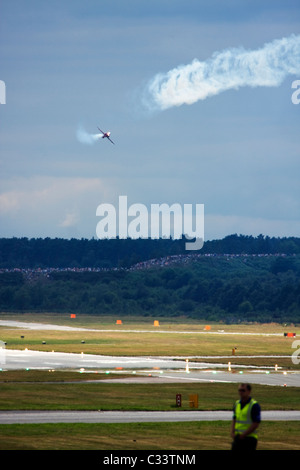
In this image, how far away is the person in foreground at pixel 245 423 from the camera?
26078 mm

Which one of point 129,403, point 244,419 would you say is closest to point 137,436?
point 129,403

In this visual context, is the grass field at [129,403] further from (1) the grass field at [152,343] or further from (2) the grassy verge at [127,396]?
(1) the grass field at [152,343]

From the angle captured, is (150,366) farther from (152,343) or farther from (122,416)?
(152,343)

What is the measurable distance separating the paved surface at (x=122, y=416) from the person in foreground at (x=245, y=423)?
20.5 meters

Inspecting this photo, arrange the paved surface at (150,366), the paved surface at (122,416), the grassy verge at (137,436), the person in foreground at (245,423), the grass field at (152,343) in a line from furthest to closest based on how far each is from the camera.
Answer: the grass field at (152,343), the paved surface at (150,366), the paved surface at (122,416), the grassy verge at (137,436), the person in foreground at (245,423)

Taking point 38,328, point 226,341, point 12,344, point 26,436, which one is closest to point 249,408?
point 26,436

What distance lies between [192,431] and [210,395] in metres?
18.3

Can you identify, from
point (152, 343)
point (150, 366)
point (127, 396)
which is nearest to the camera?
point (127, 396)

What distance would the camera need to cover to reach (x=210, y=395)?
61.9 meters

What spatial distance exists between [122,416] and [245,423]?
23680 millimetres

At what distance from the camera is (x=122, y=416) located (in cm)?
4950

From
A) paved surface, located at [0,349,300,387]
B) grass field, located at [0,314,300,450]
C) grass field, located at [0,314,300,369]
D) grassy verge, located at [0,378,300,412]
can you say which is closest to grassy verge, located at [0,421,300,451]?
grass field, located at [0,314,300,450]

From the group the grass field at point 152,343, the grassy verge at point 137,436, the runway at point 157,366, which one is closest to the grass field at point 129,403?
the grassy verge at point 137,436

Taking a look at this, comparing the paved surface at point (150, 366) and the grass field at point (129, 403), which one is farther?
the paved surface at point (150, 366)
